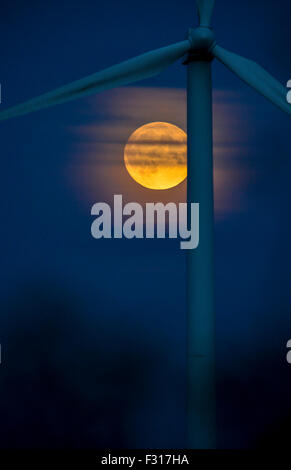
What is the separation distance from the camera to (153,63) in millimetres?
12383

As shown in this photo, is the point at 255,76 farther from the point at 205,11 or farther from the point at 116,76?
the point at 116,76

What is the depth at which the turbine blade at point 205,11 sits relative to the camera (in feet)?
40.8

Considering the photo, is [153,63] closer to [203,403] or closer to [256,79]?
[256,79]

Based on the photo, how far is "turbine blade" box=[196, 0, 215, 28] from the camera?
1242cm

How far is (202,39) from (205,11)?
74 cm

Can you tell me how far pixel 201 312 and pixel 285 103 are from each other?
4627mm

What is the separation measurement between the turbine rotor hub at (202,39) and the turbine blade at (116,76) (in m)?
0.14

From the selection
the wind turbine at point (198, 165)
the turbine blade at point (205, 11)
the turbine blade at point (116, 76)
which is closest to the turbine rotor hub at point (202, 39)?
the wind turbine at point (198, 165)

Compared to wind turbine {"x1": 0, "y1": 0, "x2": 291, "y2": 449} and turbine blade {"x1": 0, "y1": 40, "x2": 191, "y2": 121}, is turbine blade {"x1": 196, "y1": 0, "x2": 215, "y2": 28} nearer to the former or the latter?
wind turbine {"x1": 0, "y1": 0, "x2": 291, "y2": 449}

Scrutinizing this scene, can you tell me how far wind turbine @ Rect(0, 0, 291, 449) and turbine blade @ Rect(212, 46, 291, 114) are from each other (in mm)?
Answer: 24

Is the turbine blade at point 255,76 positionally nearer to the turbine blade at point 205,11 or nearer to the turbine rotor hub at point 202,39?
the turbine rotor hub at point 202,39

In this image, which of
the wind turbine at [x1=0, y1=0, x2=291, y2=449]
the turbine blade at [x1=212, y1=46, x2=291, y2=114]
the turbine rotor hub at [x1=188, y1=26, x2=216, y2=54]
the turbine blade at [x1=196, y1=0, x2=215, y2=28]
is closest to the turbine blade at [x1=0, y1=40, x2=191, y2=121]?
the wind turbine at [x1=0, y1=0, x2=291, y2=449]

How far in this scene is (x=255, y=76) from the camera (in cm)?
1260
